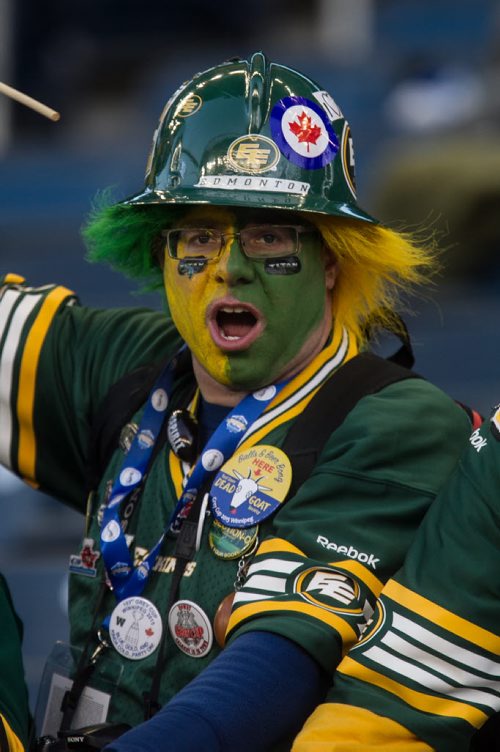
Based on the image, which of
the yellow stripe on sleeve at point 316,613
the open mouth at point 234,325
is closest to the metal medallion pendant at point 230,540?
the yellow stripe on sleeve at point 316,613

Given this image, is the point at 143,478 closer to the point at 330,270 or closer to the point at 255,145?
the point at 330,270

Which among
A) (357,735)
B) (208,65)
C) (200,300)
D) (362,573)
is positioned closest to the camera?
(357,735)

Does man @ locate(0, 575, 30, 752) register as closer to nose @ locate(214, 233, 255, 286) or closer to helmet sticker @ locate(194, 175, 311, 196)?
nose @ locate(214, 233, 255, 286)

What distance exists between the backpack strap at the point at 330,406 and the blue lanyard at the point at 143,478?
0.11 metres

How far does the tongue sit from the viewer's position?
2.89 metres

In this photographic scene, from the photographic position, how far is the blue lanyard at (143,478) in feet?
9.44

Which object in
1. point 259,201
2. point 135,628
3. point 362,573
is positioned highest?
point 259,201

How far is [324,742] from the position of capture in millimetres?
2289

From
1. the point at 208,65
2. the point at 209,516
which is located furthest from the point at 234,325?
the point at 208,65

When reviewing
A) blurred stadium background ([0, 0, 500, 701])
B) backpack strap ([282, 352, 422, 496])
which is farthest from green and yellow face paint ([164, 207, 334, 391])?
blurred stadium background ([0, 0, 500, 701])

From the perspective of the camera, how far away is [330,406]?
2.82 meters

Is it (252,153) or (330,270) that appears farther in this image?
(330,270)

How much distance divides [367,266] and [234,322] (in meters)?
0.30

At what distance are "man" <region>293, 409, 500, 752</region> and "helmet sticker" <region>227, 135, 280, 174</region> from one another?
0.73m
